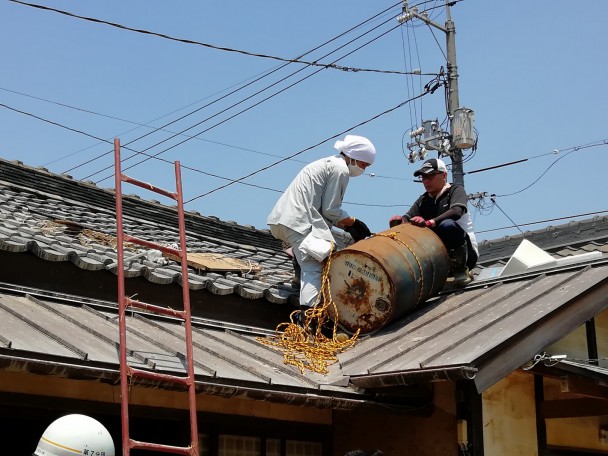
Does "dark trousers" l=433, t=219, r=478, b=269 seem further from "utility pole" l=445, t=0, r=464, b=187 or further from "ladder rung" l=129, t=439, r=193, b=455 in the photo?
"utility pole" l=445, t=0, r=464, b=187

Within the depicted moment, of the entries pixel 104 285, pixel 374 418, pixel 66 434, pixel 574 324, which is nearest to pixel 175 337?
pixel 104 285

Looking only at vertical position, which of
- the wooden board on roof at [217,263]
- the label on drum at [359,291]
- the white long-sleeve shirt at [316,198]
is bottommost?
the label on drum at [359,291]

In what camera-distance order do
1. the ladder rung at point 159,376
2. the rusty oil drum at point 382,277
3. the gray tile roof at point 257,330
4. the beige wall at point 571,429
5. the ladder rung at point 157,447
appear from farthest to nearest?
the rusty oil drum at point 382,277, the beige wall at point 571,429, the gray tile roof at point 257,330, the ladder rung at point 159,376, the ladder rung at point 157,447

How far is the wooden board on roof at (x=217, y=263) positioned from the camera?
9.26m

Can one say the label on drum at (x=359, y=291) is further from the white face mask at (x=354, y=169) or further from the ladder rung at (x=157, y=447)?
the ladder rung at (x=157, y=447)

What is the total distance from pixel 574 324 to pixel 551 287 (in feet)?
2.03

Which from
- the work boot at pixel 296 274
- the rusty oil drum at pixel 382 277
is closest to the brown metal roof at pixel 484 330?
Answer: the rusty oil drum at pixel 382 277

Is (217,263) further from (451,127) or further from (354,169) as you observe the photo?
(451,127)

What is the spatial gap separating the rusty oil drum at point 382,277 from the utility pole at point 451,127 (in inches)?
523

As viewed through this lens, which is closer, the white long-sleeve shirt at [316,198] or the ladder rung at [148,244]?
the ladder rung at [148,244]

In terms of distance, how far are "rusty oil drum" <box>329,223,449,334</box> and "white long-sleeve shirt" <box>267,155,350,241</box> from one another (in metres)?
0.53

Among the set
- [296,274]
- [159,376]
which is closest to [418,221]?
[296,274]

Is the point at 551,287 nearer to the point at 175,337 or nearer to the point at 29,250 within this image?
the point at 175,337

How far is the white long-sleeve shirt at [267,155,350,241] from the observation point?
896 centimetres
